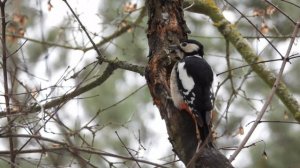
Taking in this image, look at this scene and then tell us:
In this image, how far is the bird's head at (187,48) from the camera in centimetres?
354

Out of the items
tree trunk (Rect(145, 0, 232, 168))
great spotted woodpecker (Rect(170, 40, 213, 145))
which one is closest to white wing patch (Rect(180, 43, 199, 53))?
great spotted woodpecker (Rect(170, 40, 213, 145))

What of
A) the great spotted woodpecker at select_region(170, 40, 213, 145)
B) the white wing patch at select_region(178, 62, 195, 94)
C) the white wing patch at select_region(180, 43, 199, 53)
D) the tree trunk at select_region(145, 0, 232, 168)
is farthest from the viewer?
the white wing patch at select_region(180, 43, 199, 53)

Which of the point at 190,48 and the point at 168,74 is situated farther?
the point at 190,48

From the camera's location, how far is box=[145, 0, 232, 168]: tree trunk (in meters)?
3.02

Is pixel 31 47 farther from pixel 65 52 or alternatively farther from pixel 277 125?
pixel 277 125

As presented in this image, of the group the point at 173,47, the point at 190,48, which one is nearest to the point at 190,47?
the point at 190,48

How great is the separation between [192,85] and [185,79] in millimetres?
62

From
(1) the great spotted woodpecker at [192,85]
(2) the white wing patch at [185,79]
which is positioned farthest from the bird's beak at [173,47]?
(2) the white wing patch at [185,79]

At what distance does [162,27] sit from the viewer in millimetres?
3469

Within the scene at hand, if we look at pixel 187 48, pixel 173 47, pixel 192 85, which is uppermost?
pixel 187 48

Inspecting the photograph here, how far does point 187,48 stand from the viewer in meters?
3.70

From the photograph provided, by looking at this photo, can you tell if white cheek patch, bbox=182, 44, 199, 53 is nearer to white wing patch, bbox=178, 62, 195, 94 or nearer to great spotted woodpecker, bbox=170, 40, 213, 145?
great spotted woodpecker, bbox=170, 40, 213, 145

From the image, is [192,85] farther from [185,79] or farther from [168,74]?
[168,74]

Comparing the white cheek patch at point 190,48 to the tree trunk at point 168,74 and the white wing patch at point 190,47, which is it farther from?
the tree trunk at point 168,74
